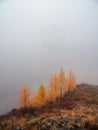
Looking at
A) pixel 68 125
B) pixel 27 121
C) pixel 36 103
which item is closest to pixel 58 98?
pixel 36 103

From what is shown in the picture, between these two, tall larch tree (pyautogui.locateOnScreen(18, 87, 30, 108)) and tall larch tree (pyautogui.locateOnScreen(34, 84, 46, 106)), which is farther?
tall larch tree (pyautogui.locateOnScreen(34, 84, 46, 106))

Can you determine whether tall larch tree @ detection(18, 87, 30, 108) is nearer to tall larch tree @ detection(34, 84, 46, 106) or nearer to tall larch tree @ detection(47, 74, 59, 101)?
tall larch tree @ detection(34, 84, 46, 106)

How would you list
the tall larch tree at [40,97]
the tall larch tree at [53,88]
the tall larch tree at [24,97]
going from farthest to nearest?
the tall larch tree at [53,88], the tall larch tree at [40,97], the tall larch tree at [24,97]

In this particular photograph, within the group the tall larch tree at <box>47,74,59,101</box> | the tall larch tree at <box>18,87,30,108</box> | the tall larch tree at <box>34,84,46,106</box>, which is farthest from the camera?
the tall larch tree at <box>47,74,59,101</box>

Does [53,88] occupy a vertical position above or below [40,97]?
above

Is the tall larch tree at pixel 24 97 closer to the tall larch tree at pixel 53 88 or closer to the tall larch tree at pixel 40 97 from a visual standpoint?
the tall larch tree at pixel 40 97

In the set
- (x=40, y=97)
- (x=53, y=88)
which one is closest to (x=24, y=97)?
(x=40, y=97)

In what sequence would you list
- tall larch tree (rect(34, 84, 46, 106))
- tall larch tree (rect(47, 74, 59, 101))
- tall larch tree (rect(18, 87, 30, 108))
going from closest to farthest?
tall larch tree (rect(18, 87, 30, 108)) < tall larch tree (rect(34, 84, 46, 106)) < tall larch tree (rect(47, 74, 59, 101))

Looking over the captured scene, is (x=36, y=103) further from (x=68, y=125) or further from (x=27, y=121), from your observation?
(x=68, y=125)

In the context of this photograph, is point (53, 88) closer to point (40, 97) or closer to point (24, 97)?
point (40, 97)

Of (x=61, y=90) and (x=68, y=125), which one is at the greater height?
(x=61, y=90)

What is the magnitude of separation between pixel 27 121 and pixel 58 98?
14061 mm

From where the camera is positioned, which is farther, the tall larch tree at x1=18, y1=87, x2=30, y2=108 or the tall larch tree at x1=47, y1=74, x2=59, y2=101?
the tall larch tree at x1=47, y1=74, x2=59, y2=101

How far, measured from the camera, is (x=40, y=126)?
1916 cm
